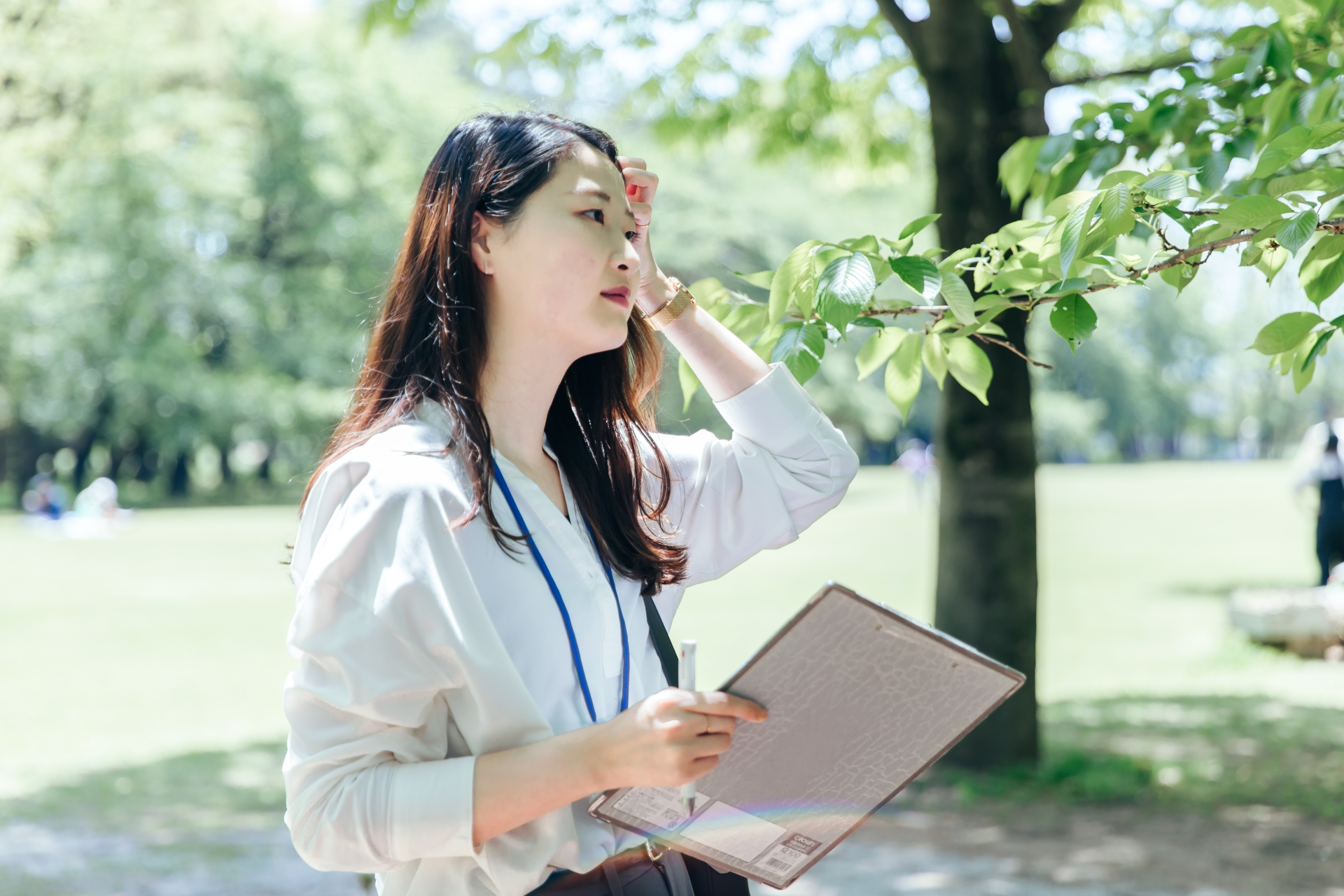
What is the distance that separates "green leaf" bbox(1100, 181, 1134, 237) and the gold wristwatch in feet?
2.08

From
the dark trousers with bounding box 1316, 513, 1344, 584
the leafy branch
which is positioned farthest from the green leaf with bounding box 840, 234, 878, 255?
the dark trousers with bounding box 1316, 513, 1344, 584

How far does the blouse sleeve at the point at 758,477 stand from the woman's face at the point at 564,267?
0.37 metres

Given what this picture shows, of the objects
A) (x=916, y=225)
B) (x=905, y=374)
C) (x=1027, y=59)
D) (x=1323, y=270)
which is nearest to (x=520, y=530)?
(x=916, y=225)

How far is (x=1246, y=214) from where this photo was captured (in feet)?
5.71

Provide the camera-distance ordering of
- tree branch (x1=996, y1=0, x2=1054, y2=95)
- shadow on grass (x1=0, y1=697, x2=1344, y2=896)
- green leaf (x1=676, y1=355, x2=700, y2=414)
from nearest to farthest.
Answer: green leaf (x1=676, y1=355, x2=700, y2=414)
shadow on grass (x1=0, y1=697, x2=1344, y2=896)
tree branch (x1=996, y1=0, x2=1054, y2=95)

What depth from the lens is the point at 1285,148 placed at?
179 centimetres

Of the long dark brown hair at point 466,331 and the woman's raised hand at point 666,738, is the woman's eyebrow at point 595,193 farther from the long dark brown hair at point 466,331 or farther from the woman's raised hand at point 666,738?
the woman's raised hand at point 666,738

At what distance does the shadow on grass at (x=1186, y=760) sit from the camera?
5.60 meters

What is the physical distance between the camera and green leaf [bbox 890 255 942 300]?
6.30 feet

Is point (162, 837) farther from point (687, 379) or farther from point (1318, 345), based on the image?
point (1318, 345)

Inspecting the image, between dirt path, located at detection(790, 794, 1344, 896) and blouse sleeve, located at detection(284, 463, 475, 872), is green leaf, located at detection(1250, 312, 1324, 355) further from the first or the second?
dirt path, located at detection(790, 794, 1344, 896)

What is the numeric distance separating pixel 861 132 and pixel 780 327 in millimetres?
6753

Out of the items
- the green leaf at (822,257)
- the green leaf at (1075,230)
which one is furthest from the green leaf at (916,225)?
the green leaf at (1075,230)

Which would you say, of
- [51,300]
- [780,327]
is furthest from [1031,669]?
[51,300]
